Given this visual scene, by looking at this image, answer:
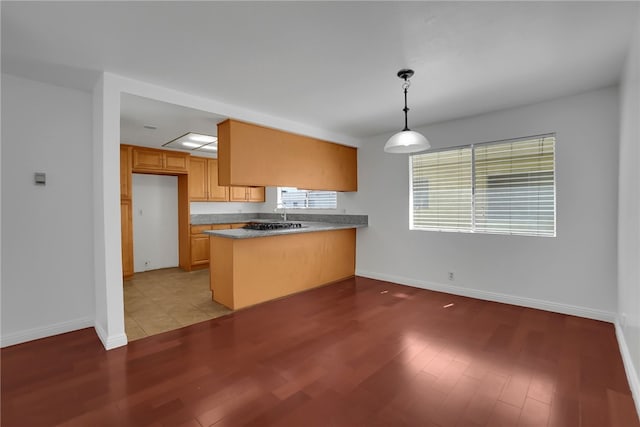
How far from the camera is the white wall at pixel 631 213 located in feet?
6.41

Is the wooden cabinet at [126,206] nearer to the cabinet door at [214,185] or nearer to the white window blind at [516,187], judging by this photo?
the cabinet door at [214,185]

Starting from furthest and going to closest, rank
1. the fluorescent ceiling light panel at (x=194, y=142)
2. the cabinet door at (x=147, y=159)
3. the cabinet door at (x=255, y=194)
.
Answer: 1. the cabinet door at (x=255, y=194)
2. the cabinet door at (x=147, y=159)
3. the fluorescent ceiling light panel at (x=194, y=142)

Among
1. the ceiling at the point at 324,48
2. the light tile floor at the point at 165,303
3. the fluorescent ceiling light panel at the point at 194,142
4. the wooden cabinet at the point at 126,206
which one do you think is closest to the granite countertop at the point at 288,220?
the light tile floor at the point at 165,303

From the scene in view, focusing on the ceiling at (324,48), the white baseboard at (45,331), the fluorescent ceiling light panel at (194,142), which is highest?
the ceiling at (324,48)

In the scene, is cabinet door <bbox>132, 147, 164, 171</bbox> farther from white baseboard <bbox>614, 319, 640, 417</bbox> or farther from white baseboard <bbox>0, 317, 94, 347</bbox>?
white baseboard <bbox>614, 319, 640, 417</bbox>

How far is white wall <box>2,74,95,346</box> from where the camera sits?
8.79 ft

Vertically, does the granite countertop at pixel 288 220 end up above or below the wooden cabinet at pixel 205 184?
below

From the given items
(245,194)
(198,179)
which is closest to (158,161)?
(198,179)

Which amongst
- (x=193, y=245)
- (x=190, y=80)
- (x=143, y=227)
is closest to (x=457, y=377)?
(x=190, y=80)

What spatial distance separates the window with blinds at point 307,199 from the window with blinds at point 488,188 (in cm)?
177

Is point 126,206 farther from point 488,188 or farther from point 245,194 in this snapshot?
point 488,188

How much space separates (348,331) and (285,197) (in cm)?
433

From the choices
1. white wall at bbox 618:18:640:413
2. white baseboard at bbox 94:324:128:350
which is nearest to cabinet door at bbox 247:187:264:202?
white baseboard at bbox 94:324:128:350

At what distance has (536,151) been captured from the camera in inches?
140
